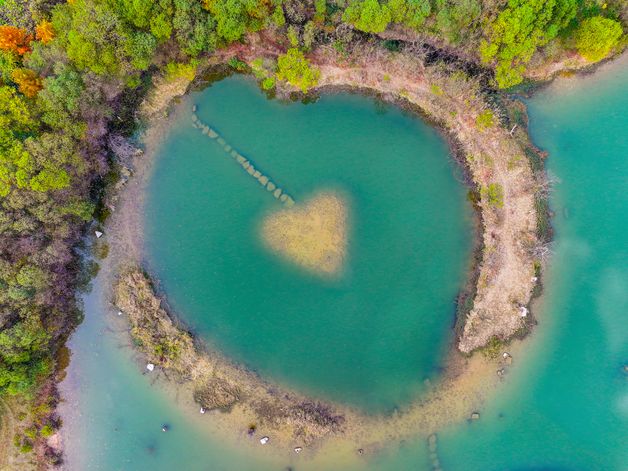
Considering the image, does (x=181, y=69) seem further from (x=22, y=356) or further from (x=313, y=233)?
(x=22, y=356)

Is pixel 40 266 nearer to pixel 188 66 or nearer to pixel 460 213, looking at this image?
pixel 188 66

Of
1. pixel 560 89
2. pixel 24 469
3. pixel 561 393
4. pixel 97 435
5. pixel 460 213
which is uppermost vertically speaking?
pixel 560 89

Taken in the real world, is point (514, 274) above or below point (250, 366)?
above

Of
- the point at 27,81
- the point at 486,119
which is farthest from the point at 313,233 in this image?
the point at 27,81

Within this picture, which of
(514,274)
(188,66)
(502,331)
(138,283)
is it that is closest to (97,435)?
(138,283)

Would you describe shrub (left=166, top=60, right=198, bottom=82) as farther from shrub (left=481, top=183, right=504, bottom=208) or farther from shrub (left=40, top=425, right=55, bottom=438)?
shrub (left=40, top=425, right=55, bottom=438)

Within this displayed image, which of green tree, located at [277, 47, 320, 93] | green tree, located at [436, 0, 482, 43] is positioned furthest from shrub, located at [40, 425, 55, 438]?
green tree, located at [436, 0, 482, 43]
